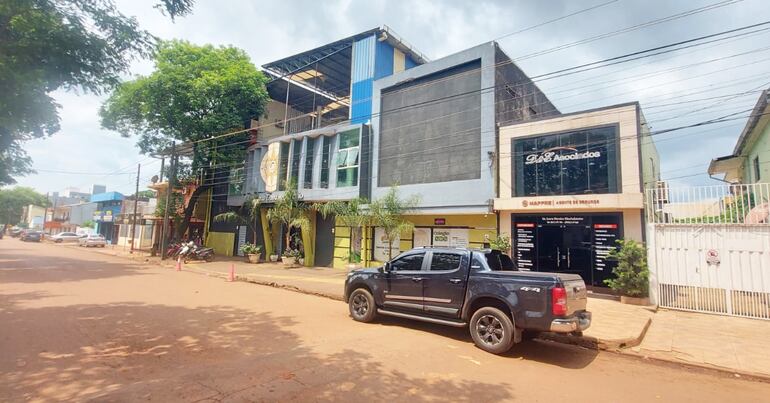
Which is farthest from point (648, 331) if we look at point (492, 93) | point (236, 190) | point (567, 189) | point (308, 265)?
point (236, 190)

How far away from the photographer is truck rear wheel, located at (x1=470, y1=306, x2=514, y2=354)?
20.3 feet

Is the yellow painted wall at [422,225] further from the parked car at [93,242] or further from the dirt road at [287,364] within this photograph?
the parked car at [93,242]

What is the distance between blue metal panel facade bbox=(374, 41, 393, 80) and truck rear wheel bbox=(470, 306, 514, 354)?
15.9 m

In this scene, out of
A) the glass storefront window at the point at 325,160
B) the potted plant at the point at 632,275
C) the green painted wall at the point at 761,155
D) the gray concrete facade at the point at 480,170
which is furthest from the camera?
the glass storefront window at the point at 325,160

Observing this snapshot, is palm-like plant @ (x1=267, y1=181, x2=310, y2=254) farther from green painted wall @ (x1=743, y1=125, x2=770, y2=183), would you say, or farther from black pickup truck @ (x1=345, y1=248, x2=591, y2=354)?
green painted wall @ (x1=743, y1=125, x2=770, y2=183)

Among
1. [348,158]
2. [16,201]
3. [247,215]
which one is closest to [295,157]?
[348,158]

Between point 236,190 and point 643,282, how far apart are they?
23.7 metres

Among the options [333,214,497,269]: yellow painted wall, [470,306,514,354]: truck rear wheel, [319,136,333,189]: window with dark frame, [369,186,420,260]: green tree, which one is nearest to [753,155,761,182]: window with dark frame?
[333,214,497,269]: yellow painted wall

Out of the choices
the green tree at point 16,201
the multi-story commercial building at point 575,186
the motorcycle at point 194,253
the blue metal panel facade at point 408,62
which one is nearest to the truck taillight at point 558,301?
the multi-story commercial building at point 575,186

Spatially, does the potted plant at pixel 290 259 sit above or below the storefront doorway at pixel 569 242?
below

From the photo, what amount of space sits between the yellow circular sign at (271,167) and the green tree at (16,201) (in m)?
70.5

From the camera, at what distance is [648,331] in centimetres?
816

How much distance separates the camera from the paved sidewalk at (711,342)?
6.23 meters

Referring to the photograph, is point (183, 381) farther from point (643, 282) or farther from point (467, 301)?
point (643, 282)
